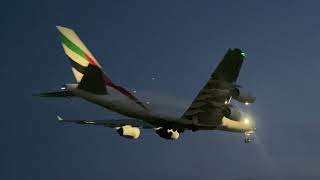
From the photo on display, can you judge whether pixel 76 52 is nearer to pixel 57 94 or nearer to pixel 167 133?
pixel 57 94

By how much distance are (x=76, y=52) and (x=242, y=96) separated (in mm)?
12913

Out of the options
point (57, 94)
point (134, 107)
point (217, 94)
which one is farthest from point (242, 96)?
point (57, 94)

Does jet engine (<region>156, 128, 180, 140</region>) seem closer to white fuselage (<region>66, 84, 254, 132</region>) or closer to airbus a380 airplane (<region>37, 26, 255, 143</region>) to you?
airbus a380 airplane (<region>37, 26, 255, 143</region>)

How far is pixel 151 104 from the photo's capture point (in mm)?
37812

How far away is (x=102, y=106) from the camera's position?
3694 centimetres

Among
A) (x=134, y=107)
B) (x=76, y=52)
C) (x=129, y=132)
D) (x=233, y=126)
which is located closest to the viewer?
(x=134, y=107)

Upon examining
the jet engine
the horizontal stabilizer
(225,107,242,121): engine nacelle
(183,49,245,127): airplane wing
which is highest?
(225,107,242,121): engine nacelle

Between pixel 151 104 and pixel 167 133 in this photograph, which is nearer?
pixel 151 104

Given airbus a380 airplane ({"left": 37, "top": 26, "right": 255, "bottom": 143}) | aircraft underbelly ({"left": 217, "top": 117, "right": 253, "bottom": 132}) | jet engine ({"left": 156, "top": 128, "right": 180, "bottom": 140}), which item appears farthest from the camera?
jet engine ({"left": 156, "top": 128, "right": 180, "bottom": 140})

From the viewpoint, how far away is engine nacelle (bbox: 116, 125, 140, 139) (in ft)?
136

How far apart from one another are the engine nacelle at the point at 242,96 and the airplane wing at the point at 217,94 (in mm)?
916

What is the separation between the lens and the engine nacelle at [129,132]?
41.3m

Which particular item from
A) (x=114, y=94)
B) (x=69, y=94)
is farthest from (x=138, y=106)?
(x=69, y=94)

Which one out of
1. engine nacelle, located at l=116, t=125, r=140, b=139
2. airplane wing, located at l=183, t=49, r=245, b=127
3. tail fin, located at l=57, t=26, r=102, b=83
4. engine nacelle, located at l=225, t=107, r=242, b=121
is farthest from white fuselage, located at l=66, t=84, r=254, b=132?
engine nacelle, located at l=116, t=125, r=140, b=139
